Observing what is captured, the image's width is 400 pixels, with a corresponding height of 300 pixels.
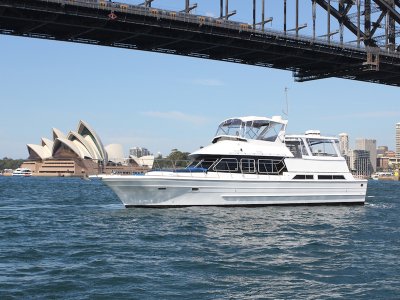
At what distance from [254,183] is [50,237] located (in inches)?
443

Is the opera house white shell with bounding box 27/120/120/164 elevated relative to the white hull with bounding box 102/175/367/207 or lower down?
elevated

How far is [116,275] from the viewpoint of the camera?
11016 millimetres

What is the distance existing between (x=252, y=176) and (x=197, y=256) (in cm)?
1207

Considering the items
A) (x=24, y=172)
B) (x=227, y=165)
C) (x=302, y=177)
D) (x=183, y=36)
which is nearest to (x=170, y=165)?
(x=227, y=165)

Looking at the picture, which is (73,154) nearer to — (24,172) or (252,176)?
(24,172)

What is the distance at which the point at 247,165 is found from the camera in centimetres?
2525

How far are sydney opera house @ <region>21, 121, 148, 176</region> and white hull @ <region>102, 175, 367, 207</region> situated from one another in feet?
341

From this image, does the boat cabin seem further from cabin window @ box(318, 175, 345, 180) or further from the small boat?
the small boat

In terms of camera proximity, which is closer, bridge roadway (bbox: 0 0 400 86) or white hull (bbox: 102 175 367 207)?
white hull (bbox: 102 175 367 207)

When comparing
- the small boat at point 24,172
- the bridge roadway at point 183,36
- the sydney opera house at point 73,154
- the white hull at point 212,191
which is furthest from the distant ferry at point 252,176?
the small boat at point 24,172

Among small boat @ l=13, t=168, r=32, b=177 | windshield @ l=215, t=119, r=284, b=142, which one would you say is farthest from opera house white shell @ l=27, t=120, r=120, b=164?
windshield @ l=215, t=119, r=284, b=142

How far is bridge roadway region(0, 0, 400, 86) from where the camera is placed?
3911 cm

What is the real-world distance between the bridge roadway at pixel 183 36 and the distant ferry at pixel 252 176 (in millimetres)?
16897

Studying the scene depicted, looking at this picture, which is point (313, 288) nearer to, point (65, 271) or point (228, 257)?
point (228, 257)
